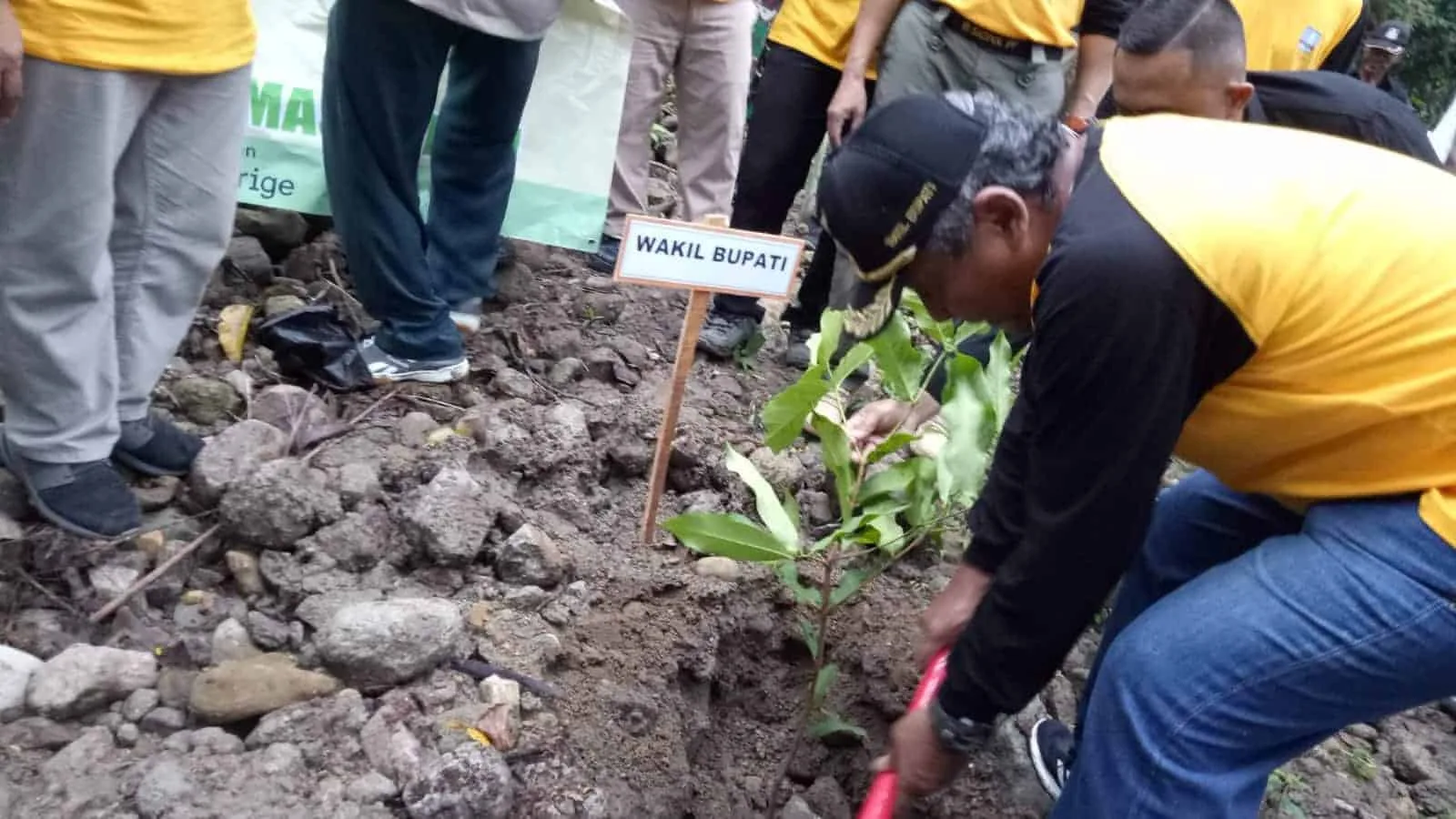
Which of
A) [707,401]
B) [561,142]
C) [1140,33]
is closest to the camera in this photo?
[1140,33]

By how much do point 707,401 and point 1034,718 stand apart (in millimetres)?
1201

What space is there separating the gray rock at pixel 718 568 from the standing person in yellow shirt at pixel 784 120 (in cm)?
106

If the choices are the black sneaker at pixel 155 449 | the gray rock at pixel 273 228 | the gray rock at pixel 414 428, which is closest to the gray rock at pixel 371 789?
the black sneaker at pixel 155 449

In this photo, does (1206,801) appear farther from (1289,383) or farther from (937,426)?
(937,426)

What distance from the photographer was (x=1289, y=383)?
1.36m

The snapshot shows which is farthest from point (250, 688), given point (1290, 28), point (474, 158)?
point (1290, 28)

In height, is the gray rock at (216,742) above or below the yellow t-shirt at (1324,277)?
below

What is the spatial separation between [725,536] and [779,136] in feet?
5.42

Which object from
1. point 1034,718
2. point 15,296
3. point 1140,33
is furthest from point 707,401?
point 15,296

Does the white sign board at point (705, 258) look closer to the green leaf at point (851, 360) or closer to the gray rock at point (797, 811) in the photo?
the green leaf at point (851, 360)

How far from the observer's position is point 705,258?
221 centimetres

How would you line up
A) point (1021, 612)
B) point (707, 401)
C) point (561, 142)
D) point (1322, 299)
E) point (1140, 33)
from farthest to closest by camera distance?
1. point (561, 142)
2. point (707, 401)
3. point (1140, 33)
4. point (1021, 612)
5. point (1322, 299)

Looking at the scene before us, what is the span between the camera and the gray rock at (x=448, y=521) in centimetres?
213

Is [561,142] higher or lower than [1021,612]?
lower
